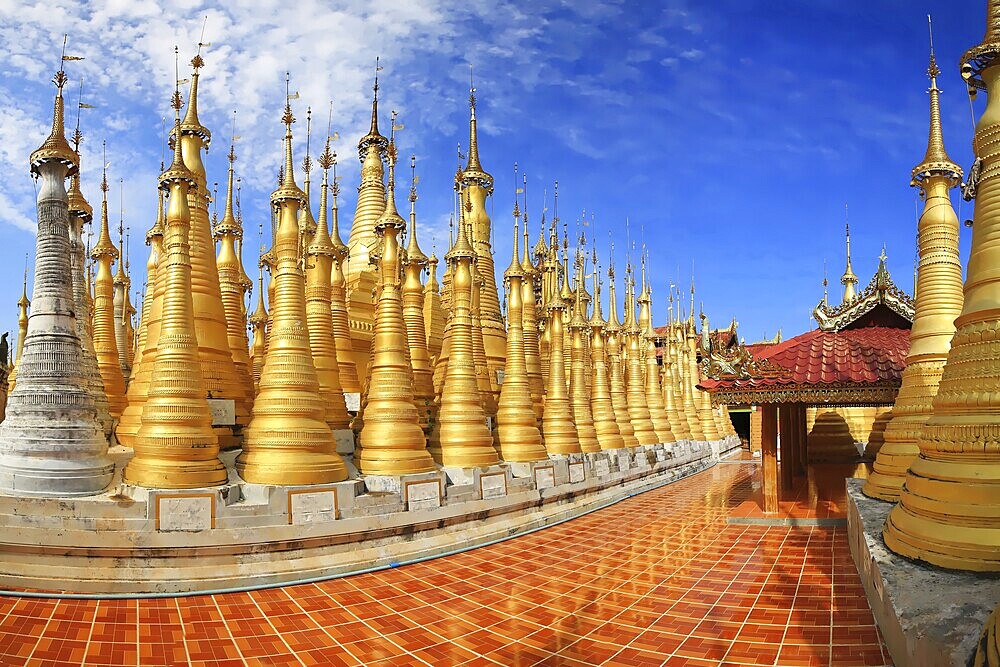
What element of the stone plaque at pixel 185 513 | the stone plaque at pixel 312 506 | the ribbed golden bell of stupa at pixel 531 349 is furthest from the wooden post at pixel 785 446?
the stone plaque at pixel 185 513

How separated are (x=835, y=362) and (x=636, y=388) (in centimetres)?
1006

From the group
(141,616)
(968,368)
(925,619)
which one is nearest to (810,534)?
(968,368)

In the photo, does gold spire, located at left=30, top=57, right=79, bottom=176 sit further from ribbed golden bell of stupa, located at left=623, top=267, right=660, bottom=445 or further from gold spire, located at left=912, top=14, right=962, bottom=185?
ribbed golden bell of stupa, located at left=623, top=267, right=660, bottom=445

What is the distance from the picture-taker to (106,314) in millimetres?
15508

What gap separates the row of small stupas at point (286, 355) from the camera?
28.7ft

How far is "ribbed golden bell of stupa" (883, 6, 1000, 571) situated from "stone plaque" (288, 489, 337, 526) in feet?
21.0

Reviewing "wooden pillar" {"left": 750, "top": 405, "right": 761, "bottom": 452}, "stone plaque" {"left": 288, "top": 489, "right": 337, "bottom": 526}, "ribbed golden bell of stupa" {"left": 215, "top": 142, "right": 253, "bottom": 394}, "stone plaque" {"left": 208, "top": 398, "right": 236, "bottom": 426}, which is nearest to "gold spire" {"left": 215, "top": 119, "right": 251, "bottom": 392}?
"ribbed golden bell of stupa" {"left": 215, "top": 142, "right": 253, "bottom": 394}

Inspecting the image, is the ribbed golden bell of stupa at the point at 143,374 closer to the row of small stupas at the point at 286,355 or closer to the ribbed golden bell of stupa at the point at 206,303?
the row of small stupas at the point at 286,355

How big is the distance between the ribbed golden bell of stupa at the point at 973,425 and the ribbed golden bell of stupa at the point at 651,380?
17056 mm

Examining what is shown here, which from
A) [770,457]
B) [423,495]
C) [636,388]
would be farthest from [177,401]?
[636,388]

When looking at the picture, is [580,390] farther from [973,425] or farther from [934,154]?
[973,425]

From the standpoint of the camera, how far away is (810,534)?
11.0 metres

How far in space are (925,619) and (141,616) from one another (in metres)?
6.78

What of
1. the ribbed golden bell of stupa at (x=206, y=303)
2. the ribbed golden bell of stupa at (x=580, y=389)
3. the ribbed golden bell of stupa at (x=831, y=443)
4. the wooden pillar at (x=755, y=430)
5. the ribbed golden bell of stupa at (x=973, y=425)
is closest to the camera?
the ribbed golden bell of stupa at (x=973, y=425)
